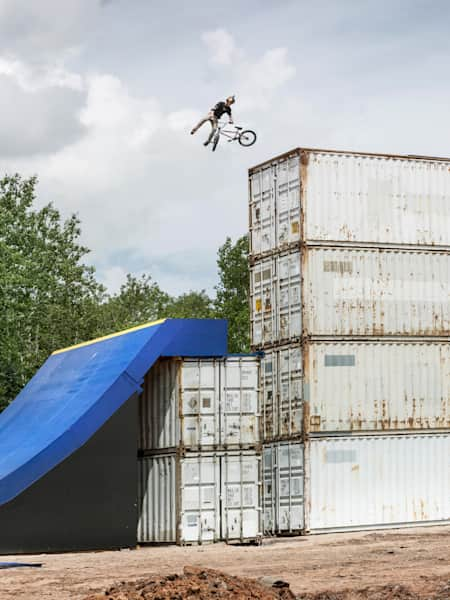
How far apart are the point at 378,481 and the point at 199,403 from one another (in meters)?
6.04

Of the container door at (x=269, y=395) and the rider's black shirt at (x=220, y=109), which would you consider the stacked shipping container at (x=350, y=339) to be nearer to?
the container door at (x=269, y=395)

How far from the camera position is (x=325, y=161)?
34750 mm

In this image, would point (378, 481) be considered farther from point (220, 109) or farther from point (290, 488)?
point (220, 109)

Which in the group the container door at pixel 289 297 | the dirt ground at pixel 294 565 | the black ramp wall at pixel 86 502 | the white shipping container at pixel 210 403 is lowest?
the dirt ground at pixel 294 565

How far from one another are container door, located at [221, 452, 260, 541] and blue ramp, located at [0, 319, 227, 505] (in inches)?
120

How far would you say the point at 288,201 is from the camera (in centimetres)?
3488

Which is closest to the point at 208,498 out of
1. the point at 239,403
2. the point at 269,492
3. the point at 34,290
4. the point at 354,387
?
the point at 239,403

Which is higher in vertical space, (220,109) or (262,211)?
(220,109)

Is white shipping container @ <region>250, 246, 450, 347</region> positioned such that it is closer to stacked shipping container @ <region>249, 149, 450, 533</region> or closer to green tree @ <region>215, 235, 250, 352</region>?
stacked shipping container @ <region>249, 149, 450, 533</region>

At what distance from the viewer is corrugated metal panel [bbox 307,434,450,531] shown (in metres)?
33.6

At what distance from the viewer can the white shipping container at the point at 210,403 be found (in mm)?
32000

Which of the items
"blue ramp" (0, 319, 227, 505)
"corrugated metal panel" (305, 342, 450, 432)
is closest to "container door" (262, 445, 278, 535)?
"corrugated metal panel" (305, 342, 450, 432)

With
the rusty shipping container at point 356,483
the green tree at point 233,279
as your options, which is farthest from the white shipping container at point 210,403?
the green tree at point 233,279

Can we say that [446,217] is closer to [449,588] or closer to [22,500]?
[22,500]
